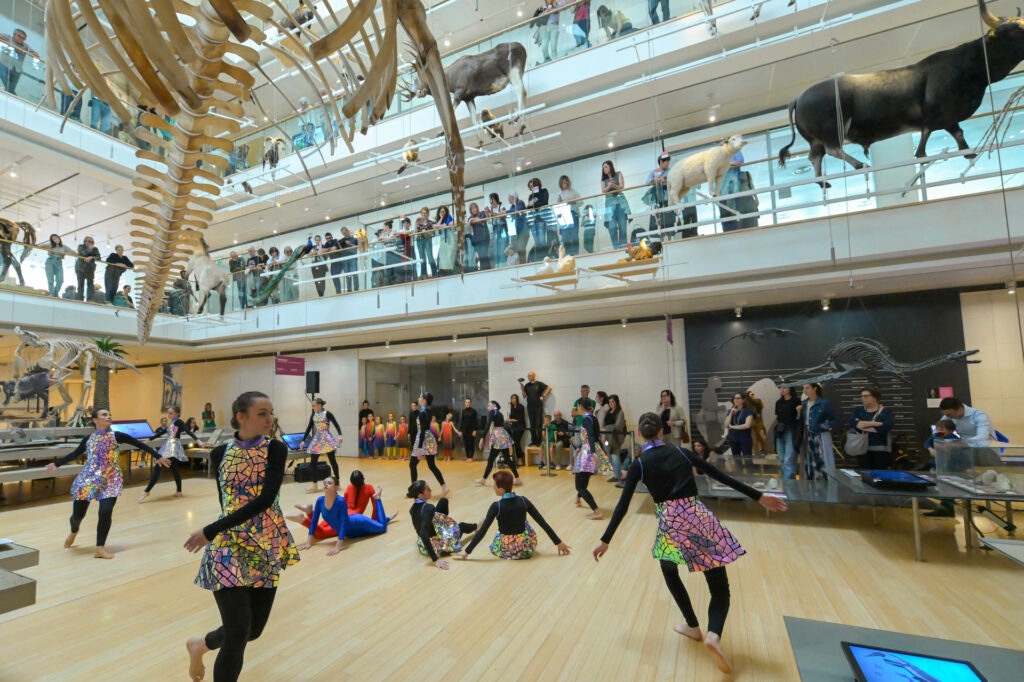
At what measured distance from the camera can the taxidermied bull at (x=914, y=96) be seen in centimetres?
383

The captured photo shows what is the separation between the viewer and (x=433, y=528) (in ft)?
16.3

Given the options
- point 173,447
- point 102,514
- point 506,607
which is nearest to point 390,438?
point 173,447

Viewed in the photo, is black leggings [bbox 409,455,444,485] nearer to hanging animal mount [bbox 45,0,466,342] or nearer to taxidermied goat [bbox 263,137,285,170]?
hanging animal mount [bbox 45,0,466,342]

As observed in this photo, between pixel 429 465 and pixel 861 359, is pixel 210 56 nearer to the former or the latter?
pixel 429 465

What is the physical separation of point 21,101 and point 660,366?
42.9 ft

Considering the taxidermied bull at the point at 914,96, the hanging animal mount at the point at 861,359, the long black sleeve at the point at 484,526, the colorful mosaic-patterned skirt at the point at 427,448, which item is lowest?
the long black sleeve at the point at 484,526

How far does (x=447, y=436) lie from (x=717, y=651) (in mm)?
10651

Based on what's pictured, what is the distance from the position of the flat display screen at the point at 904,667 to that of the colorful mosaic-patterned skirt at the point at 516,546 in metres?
3.23

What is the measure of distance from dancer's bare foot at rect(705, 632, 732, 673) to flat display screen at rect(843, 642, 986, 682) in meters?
0.95

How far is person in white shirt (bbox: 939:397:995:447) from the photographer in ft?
18.4

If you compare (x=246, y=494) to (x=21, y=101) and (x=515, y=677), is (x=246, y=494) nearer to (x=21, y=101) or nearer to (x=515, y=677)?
(x=515, y=677)

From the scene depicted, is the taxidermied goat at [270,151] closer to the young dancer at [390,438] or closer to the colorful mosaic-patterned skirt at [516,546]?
the young dancer at [390,438]

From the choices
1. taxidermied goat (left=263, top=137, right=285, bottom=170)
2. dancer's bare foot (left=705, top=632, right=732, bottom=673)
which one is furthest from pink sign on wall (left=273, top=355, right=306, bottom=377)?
dancer's bare foot (left=705, top=632, right=732, bottom=673)

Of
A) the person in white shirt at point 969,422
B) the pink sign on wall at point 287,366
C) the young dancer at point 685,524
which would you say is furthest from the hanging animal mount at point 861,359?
the pink sign on wall at point 287,366
